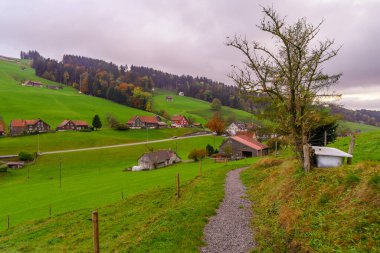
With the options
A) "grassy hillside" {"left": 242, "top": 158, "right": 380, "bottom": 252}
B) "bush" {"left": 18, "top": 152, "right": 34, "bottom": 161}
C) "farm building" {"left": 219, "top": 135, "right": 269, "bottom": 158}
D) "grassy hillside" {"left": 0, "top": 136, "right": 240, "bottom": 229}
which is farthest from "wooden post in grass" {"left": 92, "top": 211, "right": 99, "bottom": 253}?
"bush" {"left": 18, "top": 152, "right": 34, "bottom": 161}

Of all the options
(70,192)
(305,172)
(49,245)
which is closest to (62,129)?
(70,192)

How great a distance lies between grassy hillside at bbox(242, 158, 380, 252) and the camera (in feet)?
34.2

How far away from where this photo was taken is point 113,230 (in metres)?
19.6

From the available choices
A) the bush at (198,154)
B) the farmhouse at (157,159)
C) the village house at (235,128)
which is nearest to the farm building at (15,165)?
the farmhouse at (157,159)

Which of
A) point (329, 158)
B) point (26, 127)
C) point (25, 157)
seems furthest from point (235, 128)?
point (329, 158)

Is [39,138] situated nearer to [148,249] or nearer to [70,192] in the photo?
[70,192]

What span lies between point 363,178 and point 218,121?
12652cm

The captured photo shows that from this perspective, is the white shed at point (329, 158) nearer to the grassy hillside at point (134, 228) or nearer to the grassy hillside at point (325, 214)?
the grassy hillside at point (325, 214)

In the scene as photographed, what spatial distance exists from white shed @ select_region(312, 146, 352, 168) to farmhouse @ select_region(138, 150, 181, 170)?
5724cm

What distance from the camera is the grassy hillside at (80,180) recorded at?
37281 millimetres

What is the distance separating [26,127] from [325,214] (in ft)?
399

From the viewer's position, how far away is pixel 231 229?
15094 mm

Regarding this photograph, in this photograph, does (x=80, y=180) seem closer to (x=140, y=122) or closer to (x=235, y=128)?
(x=140, y=122)

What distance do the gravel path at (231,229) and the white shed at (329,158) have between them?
5.96 meters
